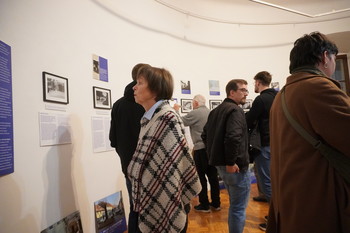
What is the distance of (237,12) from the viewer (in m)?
5.40

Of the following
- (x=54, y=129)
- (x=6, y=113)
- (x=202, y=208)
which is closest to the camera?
(x=6, y=113)

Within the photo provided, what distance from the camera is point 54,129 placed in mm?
2133

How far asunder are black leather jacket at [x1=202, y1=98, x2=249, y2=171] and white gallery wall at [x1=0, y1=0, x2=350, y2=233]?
145 centimetres

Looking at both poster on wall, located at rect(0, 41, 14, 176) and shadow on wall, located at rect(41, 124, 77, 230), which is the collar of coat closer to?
poster on wall, located at rect(0, 41, 14, 176)

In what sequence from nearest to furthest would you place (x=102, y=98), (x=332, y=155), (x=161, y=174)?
(x=332, y=155) → (x=161, y=174) → (x=102, y=98)

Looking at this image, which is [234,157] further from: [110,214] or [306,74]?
[110,214]

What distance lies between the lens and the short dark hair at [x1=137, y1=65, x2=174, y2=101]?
1.40m

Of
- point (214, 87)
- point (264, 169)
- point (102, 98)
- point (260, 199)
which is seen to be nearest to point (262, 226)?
point (264, 169)

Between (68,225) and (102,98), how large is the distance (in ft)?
4.79

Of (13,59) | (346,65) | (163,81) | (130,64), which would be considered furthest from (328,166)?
(346,65)

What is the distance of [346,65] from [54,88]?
732 centimetres

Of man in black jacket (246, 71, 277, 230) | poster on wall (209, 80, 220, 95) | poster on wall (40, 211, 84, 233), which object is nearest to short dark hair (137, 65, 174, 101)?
man in black jacket (246, 71, 277, 230)

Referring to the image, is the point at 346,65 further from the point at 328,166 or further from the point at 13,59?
the point at 13,59

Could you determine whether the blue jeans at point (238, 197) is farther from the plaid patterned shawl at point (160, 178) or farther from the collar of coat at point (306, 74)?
the collar of coat at point (306, 74)
